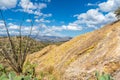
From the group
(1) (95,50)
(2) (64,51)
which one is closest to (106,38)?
(1) (95,50)

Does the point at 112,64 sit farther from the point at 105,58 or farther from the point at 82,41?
the point at 82,41

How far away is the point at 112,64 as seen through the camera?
1441 centimetres

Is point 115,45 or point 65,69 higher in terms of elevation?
point 115,45

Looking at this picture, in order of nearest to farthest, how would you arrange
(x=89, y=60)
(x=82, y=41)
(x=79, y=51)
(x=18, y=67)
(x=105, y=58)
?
(x=18, y=67) → (x=105, y=58) → (x=89, y=60) → (x=79, y=51) → (x=82, y=41)

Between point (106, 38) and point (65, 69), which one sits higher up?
point (106, 38)

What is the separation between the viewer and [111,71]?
14.2 m

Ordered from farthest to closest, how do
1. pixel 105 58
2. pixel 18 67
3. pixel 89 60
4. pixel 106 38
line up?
pixel 106 38 → pixel 89 60 → pixel 105 58 → pixel 18 67

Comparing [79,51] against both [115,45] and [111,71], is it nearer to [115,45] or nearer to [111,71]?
[115,45]

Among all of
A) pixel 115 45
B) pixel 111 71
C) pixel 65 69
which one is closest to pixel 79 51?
pixel 65 69

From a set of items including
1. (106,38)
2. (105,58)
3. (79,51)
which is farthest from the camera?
(79,51)

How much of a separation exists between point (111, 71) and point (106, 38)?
12.5 feet

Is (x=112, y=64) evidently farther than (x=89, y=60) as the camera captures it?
No

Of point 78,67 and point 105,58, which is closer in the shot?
point 105,58

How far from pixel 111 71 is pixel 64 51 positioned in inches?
312
